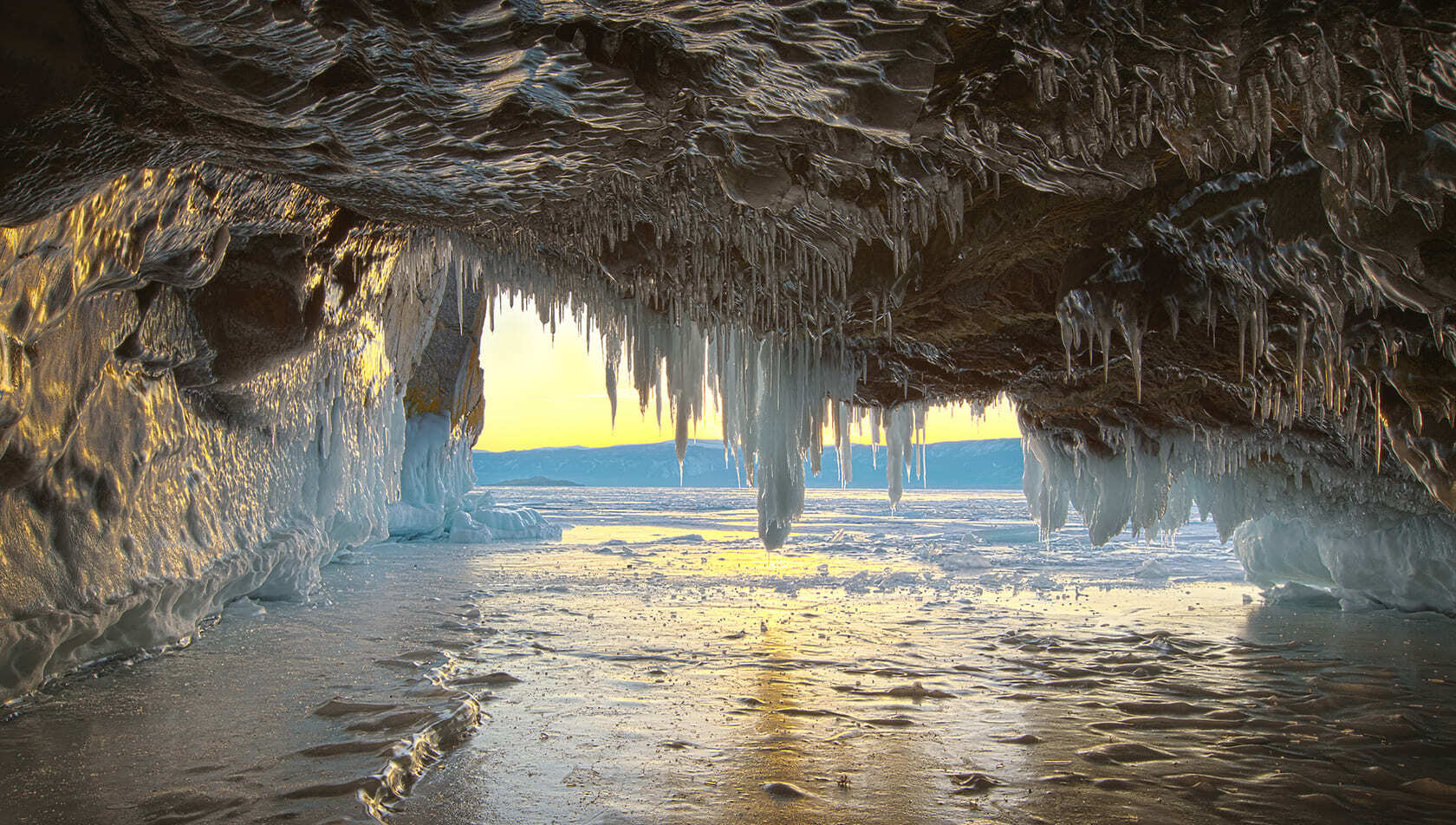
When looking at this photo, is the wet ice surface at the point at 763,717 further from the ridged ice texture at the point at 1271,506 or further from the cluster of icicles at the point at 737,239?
the cluster of icicles at the point at 737,239

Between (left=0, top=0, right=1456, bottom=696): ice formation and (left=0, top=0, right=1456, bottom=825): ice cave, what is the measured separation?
0.03 metres

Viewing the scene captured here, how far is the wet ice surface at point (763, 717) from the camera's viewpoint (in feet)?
12.0

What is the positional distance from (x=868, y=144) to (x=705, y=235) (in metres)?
1.92

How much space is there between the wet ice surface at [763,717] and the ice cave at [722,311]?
0.04 m

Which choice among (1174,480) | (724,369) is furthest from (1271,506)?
(724,369)

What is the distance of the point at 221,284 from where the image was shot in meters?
5.82

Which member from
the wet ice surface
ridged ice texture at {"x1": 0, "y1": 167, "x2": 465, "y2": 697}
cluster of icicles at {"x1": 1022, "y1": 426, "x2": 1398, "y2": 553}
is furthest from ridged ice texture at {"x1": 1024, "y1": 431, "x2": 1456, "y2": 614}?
ridged ice texture at {"x1": 0, "y1": 167, "x2": 465, "y2": 697}

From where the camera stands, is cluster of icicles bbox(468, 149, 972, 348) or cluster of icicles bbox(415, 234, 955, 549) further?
cluster of icicles bbox(415, 234, 955, 549)

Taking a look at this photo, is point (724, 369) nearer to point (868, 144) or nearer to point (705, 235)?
point (705, 235)

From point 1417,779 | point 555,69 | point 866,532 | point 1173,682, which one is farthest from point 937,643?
point 866,532

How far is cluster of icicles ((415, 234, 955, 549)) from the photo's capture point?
7043 mm

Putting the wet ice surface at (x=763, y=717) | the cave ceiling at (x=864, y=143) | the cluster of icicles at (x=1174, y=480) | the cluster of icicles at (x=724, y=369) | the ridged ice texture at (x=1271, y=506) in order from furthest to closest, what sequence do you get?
the cluster of icicles at (x=1174, y=480) → the ridged ice texture at (x=1271, y=506) → the cluster of icicles at (x=724, y=369) → the wet ice surface at (x=763, y=717) → the cave ceiling at (x=864, y=143)

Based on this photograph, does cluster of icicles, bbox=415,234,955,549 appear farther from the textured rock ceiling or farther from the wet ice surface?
the wet ice surface

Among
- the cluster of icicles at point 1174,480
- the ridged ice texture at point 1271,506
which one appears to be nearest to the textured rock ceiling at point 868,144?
the cluster of icicles at point 1174,480
